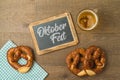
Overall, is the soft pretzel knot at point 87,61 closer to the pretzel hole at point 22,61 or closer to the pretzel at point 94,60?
the pretzel at point 94,60

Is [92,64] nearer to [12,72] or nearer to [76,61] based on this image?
[76,61]

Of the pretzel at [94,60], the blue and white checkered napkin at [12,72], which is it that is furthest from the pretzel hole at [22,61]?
the pretzel at [94,60]

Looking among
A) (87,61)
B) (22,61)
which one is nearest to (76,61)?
(87,61)

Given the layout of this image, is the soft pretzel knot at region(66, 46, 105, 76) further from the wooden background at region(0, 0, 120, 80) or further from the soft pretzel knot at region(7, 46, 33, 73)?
the soft pretzel knot at region(7, 46, 33, 73)

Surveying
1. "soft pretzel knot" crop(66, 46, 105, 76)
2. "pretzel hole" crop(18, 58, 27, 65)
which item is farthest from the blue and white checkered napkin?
"soft pretzel knot" crop(66, 46, 105, 76)

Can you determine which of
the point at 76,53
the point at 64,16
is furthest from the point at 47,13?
the point at 76,53

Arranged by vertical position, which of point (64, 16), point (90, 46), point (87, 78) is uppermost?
point (64, 16)

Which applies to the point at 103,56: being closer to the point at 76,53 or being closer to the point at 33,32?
the point at 76,53

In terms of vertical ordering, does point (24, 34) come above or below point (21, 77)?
above
